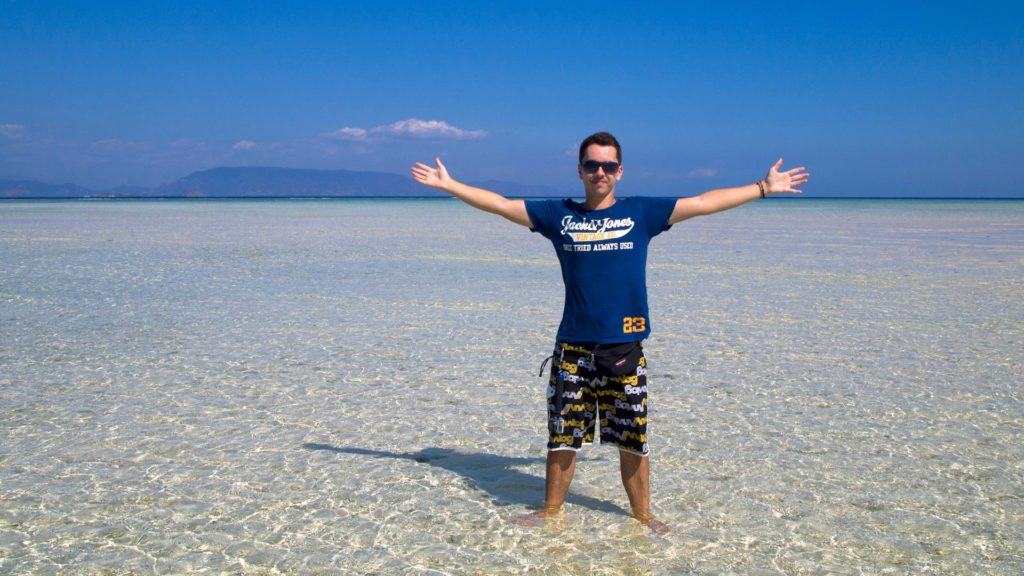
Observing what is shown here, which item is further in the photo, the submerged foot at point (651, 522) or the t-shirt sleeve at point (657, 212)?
the submerged foot at point (651, 522)

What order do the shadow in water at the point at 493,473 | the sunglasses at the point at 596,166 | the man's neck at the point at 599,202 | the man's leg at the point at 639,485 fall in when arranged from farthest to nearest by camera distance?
the shadow in water at the point at 493,473 < the man's leg at the point at 639,485 < the man's neck at the point at 599,202 < the sunglasses at the point at 596,166

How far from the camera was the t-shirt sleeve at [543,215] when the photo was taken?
13.1 feet

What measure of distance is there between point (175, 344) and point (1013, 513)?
746 cm

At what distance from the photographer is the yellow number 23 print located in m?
3.94

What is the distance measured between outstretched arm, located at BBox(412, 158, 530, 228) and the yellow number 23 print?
68 cm

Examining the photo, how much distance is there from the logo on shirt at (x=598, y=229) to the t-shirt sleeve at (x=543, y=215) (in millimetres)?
97

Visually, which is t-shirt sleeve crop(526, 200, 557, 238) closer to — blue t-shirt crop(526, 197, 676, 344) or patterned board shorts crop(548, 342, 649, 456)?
blue t-shirt crop(526, 197, 676, 344)

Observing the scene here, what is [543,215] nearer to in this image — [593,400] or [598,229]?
[598,229]

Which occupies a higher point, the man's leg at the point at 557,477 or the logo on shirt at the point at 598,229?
the logo on shirt at the point at 598,229

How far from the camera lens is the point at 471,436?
5.84 meters

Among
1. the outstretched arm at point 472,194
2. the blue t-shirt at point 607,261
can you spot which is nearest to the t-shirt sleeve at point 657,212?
the blue t-shirt at point 607,261

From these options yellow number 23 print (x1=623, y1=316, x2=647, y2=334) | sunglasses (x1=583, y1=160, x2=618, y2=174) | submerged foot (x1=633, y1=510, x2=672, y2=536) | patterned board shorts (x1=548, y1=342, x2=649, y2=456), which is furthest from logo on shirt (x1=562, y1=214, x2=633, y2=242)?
submerged foot (x1=633, y1=510, x2=672, y2=536)

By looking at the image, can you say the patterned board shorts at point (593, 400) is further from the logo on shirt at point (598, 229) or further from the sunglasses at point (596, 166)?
the sunglasses at point (596, 166)

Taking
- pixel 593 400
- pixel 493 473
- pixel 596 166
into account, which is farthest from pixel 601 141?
pixel 493 473
